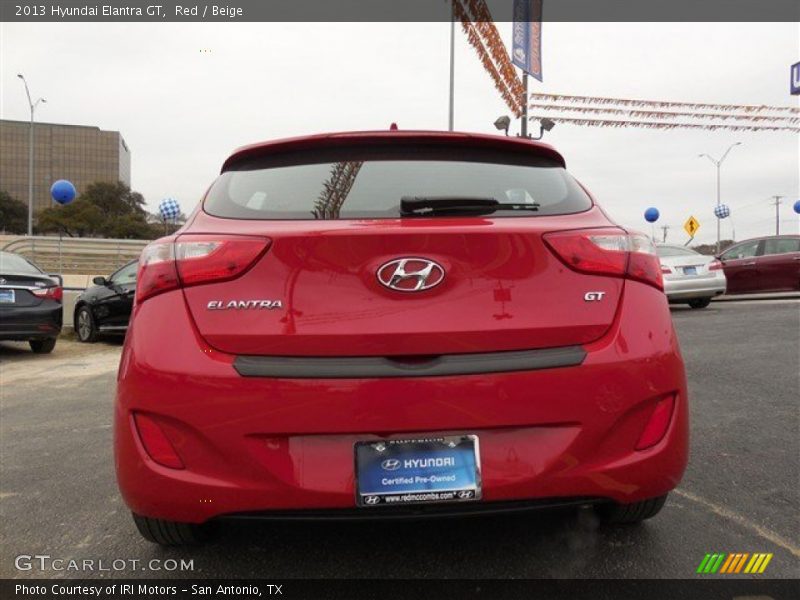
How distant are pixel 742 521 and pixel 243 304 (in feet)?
7.29

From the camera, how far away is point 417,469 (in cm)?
188

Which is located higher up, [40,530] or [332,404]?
[332,404]

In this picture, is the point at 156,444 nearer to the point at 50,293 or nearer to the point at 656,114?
the point at 50,293

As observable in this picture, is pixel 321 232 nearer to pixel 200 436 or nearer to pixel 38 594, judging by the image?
pixel 200 436

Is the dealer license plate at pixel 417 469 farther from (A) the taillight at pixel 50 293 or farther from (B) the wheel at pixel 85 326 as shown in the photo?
(B) the wheel at pixel 85 326

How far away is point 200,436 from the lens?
6.19 ft

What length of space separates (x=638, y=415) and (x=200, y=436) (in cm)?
133

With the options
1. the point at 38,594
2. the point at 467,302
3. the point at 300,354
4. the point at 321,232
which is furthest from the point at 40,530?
the point at 467,302

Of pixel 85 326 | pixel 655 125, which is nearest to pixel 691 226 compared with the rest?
pixel 655 125

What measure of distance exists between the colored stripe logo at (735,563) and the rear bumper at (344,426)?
61cm

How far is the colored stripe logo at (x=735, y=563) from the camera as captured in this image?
2.25 metres

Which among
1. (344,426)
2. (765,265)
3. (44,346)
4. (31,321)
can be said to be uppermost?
(765,265)

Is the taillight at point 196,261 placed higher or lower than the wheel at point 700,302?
higher

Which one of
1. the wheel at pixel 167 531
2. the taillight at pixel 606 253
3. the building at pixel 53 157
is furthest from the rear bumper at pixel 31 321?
the building at pixel 53 157
